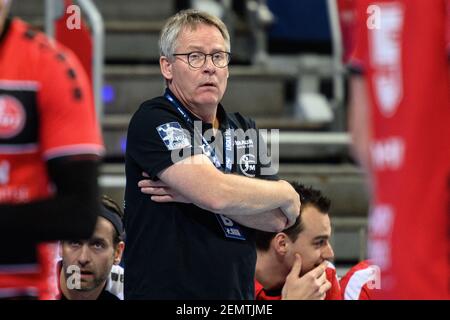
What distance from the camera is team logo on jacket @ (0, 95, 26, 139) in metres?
2.79

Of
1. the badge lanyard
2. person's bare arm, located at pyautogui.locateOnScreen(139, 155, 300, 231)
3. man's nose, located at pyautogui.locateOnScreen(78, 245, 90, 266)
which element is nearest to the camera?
person's bare arm, located at pyautogui.locateOnScreen(139, 155, 300, 231)

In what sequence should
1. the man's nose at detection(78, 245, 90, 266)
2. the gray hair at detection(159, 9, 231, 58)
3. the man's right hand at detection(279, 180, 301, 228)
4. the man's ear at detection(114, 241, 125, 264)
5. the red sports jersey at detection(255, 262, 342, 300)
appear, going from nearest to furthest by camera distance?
the man's right hand at detection(279, 180, 301, 228), the gray hair at detection(159, 9, 231, 58), the red sports jersey at detection(255, 262, 342, 300), the man's nose at detection(78, 245, 90, 266), the man's ear at detection(114, 241, 125, 264)

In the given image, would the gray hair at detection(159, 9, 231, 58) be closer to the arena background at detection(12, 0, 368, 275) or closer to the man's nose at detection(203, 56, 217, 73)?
the man's nose at detection(203, 56, 217, 73)

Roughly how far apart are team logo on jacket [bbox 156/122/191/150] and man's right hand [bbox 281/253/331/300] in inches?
47.5

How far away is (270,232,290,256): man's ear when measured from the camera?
515 cm

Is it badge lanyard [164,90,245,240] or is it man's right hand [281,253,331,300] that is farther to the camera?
man's right hand [281,253,331,300]

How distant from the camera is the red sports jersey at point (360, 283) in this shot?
17.1ft

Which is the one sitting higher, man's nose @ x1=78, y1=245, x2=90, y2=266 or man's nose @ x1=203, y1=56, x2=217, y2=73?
man's nose @ x1=203, y1=56, x2=217, y2=73

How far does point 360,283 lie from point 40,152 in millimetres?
2727

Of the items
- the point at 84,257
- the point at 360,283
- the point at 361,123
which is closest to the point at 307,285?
the point at 360,283

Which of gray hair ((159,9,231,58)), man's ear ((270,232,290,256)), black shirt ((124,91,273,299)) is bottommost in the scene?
man's ear ((270,232,290,256))

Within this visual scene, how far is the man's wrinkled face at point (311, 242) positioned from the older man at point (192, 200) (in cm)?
93

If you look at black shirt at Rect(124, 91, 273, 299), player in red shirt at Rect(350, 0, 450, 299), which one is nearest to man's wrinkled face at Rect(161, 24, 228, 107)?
black shirt at Rect(124, 91, 273, 299)

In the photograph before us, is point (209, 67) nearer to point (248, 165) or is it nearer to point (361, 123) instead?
point (248, 165)
